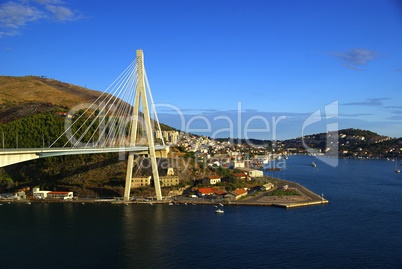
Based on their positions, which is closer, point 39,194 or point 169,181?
point 39,194

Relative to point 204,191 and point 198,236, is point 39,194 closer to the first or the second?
point 204,191

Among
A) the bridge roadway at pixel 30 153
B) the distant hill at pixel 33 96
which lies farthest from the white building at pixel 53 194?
the distant hill at pixel 33 96

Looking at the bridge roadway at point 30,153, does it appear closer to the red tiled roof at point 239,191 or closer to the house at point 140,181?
the house at point 140,181

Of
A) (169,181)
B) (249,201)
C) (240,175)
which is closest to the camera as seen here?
(249,201)

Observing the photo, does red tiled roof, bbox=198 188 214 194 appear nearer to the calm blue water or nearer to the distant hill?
the calm blue water

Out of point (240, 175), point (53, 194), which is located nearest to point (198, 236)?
point (53, 194)

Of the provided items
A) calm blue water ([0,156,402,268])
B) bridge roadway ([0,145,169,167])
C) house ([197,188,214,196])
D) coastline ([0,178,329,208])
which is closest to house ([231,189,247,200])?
coastline ([0,178,329,208])
